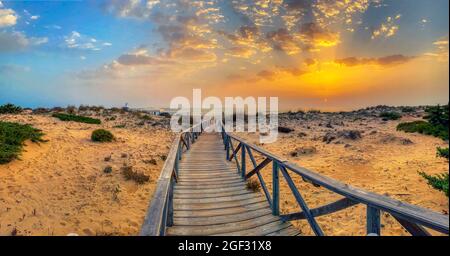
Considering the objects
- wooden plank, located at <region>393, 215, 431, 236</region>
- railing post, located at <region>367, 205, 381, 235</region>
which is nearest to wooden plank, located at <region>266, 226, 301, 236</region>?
railing post, located at <region>367, 205, 381, 235</region>

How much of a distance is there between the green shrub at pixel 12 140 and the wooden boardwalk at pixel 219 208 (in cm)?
622

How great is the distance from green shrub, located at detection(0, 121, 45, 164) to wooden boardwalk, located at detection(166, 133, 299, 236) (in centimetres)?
622

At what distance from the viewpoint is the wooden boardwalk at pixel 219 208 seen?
486cm

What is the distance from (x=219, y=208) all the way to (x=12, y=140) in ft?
33.0

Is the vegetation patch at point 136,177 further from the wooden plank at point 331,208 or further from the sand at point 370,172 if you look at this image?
the wooden plank at point 331,208

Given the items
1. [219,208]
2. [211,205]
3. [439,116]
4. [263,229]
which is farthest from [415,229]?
[211,205]

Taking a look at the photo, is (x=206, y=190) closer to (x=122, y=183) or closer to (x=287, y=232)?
(x=287, y=232)

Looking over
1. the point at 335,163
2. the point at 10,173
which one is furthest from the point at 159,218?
the point at 335,163

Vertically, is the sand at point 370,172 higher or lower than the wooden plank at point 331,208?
lower

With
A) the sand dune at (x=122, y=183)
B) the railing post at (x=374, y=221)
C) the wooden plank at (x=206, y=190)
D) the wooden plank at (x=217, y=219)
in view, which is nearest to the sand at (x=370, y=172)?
the sand dune at (x=122, y=183)

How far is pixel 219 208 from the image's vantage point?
5.82 meters

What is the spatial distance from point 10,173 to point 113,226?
5241mm
